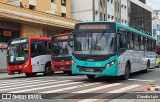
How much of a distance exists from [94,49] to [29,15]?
68.6 feet

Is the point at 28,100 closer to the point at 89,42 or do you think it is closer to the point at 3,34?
the point at 89,42

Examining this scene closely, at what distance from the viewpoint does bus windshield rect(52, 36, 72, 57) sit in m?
22.4

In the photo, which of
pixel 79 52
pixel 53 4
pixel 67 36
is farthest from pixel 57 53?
pixel 53 4

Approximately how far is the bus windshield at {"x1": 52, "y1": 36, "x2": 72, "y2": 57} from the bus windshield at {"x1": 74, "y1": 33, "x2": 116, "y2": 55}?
637 cm

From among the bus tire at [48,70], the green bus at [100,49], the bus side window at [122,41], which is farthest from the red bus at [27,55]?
the bus side window at [122,41]

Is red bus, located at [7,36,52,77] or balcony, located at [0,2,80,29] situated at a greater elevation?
balcony, located at [0,2,80,29]

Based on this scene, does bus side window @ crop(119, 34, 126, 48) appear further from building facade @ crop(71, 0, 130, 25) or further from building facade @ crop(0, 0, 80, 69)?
building facade @ crop(71, 0, 130, 25)

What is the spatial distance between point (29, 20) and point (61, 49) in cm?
1336

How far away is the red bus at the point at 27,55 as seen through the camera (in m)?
22.5

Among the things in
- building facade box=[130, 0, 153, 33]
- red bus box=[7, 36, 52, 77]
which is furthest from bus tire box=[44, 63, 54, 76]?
building facade box=[130, 0, 153, 33]

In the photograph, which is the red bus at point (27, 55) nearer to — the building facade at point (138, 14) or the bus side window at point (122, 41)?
the bus side window at point (122, 41)

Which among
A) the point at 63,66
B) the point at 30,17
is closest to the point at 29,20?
the point at 30,17

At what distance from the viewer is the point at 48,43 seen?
79.4ft

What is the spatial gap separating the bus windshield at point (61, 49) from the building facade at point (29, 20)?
1042 centimetres
